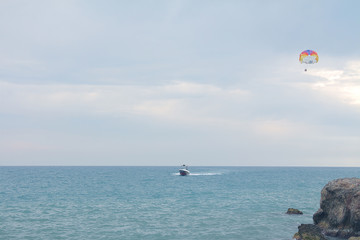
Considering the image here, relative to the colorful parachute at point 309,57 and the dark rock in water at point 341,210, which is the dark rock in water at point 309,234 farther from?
the colorful parachute at point 309,57

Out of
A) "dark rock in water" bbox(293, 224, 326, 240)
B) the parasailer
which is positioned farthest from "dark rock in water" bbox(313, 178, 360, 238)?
the parasailer

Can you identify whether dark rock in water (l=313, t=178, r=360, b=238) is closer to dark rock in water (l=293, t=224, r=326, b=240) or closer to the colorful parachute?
dark rock in water (l=293, t=224, r=326, b=240)

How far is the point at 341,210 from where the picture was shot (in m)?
35.1

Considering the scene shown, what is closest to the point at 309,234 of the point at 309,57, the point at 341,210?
the point at 341,210

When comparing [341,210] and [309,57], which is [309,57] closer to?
[309,57]

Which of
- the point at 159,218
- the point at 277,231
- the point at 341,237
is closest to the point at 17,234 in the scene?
the point at 159,218

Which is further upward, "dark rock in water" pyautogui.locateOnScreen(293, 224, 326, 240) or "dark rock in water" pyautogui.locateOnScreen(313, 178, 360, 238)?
"dark rock in water" pyautogui.locateOnScreen(313, 178, 360, 238)

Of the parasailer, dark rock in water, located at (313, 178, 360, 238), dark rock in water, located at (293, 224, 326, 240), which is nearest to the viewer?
dark rock in water, located at (293, 224, 326, 240)

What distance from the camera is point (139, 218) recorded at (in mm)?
43562

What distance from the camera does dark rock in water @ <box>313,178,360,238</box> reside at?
108ft

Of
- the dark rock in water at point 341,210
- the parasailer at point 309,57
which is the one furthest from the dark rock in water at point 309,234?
the parasailer at point 309,57

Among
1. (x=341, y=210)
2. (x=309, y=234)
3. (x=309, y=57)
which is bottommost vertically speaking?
(x=309, y=234)

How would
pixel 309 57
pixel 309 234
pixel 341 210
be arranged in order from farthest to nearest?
pixel 309 57 < pixel 341 210 < pixel 309 234

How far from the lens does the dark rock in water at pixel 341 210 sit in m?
32.9
